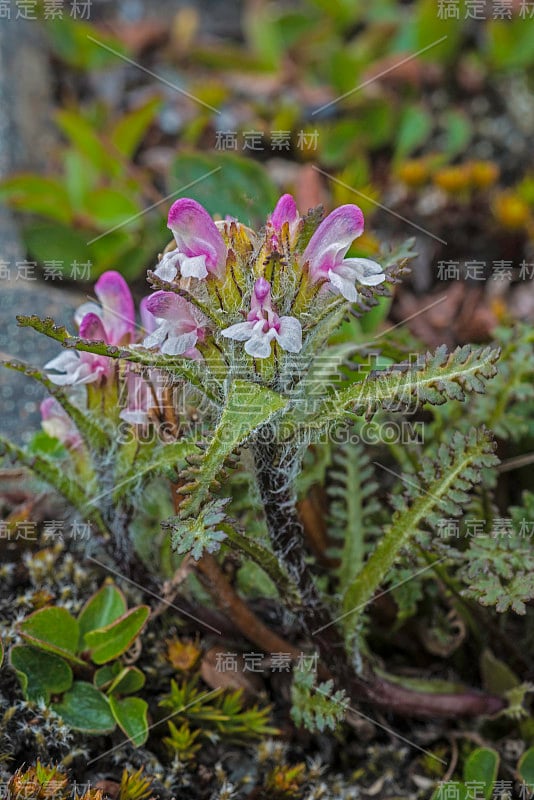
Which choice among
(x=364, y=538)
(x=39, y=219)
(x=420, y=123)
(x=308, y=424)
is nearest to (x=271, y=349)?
(x=308, y=424)

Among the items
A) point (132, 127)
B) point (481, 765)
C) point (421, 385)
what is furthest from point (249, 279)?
point (132, 127)

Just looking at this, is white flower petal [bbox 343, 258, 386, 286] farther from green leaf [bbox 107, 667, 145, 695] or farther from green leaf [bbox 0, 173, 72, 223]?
green leaf [bbox 0, 173, 72, 223]

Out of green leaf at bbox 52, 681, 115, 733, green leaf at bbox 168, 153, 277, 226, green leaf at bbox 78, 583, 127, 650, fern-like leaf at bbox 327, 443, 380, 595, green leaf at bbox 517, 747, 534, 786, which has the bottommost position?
green leaf at bbox 517, 747, 534, 786

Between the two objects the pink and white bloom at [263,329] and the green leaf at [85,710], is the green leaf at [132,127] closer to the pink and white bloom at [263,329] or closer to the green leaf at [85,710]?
the pink and white bloom at [263,329]

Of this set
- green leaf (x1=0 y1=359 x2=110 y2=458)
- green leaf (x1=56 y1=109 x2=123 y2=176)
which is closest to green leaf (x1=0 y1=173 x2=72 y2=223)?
green leaf (x1=56 y1=109 x2=123 y2=176)

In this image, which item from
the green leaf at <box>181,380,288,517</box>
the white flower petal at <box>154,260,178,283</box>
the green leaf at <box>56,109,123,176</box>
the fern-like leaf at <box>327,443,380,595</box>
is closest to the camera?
the green leaf at <box>181,380,288,517</box>

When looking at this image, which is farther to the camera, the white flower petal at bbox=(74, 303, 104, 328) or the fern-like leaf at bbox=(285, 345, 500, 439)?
the white flower petal at bbox=(74, 303, 104, 328)

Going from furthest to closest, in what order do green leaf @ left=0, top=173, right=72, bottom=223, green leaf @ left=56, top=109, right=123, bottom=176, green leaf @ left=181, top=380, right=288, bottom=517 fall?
1. green leaf @ left=56, top=109, right=123, bottom=176
2. green leaf @ left=0, top=173, right=72, bottom=223
3. green leaf @ left=181, top=380, right=288, bottom=517
